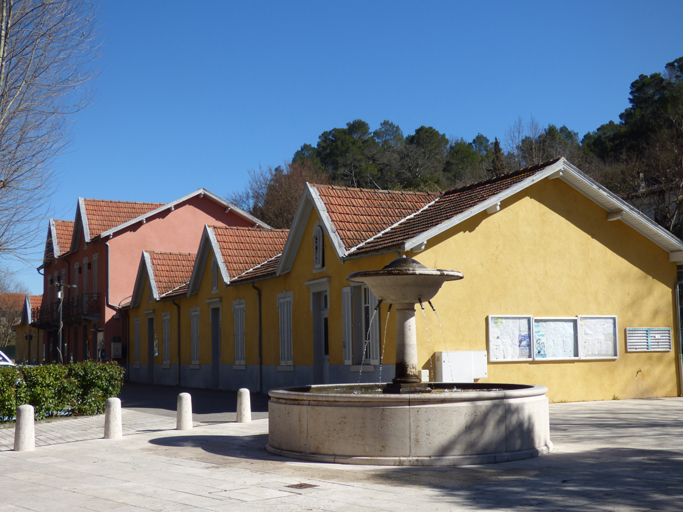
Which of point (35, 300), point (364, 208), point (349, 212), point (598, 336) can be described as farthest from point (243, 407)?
point (35, 300)

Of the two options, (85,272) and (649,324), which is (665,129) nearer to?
(649,324)

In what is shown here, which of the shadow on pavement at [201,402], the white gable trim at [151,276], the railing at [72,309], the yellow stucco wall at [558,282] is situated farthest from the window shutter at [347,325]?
the railing at [72,309]

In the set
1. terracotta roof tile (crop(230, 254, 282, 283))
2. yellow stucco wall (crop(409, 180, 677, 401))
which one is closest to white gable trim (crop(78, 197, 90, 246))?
terracotta roof tile (crop(230, 254, 282, 283))

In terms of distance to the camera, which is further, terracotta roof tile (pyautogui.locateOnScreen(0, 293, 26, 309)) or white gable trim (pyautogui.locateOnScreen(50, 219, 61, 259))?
terracotta roof tile (pyautogui.locateOnScreen(0, 293, 26, 309))

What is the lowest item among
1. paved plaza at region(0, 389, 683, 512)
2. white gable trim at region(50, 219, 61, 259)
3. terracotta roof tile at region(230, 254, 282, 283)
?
paved plaza at region(0, 389, 683, 512)

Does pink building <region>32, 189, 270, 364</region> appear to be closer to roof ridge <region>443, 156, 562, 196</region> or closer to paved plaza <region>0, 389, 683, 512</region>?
roof ridge <region>443, 156, 562, 196</region>

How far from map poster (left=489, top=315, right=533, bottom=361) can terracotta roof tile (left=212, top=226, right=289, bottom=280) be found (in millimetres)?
10640

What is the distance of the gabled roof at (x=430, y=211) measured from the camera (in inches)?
657

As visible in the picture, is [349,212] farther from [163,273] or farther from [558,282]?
[163,273]

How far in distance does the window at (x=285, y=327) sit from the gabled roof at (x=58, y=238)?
2771 cm

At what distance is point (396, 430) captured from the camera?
914 centimetres

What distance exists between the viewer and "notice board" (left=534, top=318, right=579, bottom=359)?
688 inches

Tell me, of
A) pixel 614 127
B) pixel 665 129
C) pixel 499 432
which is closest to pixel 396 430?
pixel 499 432

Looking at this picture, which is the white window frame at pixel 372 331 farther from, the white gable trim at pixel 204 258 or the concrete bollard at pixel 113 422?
the white gable trim at pixel 204 258
